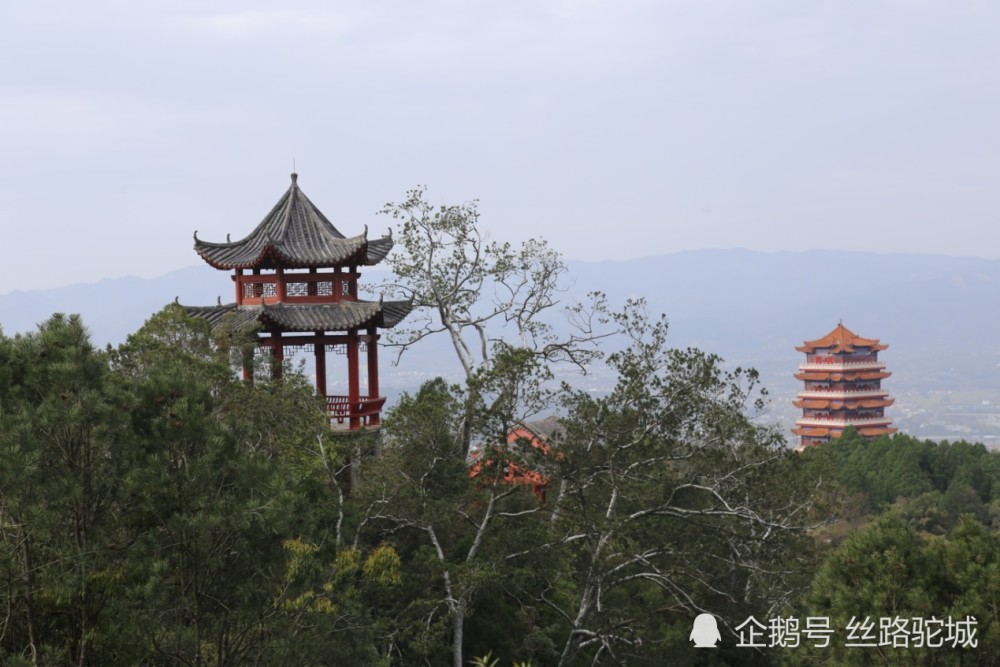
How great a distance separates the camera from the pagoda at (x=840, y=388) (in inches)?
2345

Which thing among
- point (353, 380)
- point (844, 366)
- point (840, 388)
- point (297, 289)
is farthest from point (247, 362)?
point (840, 388)

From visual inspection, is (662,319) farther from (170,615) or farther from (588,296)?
(170,615)

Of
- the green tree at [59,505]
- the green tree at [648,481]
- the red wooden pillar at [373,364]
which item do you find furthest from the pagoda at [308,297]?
the green tree at [59,505]

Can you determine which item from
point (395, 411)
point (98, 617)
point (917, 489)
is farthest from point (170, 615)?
point (917, 489)

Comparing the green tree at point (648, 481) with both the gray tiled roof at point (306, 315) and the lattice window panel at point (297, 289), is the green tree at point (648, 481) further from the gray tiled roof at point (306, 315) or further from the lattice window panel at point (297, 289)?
the lattice window panel at point (297, 289)

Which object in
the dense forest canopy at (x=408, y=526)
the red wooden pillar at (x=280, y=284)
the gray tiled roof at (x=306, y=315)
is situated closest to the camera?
the dense forest canopy at (x=408, y=526)

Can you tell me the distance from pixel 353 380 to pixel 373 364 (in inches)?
30.2

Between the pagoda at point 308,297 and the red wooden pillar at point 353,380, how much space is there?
0.01 m

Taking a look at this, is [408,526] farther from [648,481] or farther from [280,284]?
[280,284]

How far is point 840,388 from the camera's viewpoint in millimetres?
59750

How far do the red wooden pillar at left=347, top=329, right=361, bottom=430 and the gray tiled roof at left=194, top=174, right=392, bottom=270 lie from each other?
115 centimetres

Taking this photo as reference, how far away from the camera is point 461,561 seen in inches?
538

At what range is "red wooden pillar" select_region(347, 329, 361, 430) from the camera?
1631 cm

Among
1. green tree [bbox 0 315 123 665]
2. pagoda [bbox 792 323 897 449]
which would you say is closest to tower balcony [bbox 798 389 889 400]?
pagoda [bbox 792 323 897 449]
